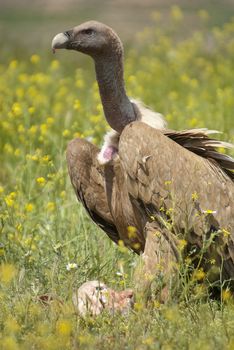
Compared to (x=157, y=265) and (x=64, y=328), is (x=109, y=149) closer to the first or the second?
(x=157, y=265)

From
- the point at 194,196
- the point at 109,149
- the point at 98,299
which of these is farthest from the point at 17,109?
the point at 194,196

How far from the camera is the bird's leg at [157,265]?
237 inches

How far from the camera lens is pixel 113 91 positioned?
672cm

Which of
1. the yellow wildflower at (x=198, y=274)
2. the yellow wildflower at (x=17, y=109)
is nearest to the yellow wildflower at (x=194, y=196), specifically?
the yellow wildflower at (x=198, y=274)

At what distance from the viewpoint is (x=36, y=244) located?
7.71 m

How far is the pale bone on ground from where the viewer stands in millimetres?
6066

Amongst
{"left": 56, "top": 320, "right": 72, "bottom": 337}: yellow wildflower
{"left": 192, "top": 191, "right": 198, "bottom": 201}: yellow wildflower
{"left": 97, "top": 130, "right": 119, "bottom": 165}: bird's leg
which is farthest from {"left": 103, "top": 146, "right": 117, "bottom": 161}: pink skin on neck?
{"left": 56, "top": 320, "right": 72, "bottom": 337}: yellow wildflower

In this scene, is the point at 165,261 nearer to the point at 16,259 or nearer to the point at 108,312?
the point at 108,312

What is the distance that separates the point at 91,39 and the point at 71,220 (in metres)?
1.78

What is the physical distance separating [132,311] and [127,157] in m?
0.97

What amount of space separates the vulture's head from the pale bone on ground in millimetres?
→ 1467

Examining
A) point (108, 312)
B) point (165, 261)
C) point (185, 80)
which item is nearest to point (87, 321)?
point (108, 312)

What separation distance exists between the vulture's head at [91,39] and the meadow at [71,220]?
0.95 m

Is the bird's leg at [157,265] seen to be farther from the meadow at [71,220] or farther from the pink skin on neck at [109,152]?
the pink skin on neck at [109,152]
